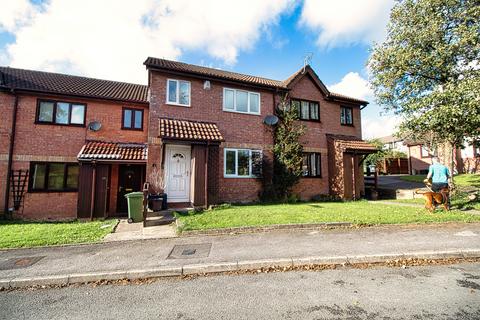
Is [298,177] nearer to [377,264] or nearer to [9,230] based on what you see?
[377,264]

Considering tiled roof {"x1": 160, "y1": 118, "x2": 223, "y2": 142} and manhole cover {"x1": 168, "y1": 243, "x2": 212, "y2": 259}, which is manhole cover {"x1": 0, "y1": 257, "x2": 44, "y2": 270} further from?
tiled roof {"x1": 160, "y1": 118, "x2": 223, "y2": 142}

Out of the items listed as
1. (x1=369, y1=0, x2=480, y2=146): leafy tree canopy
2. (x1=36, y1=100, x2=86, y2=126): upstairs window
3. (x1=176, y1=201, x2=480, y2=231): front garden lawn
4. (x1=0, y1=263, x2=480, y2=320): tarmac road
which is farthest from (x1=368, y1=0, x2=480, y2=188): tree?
(x1=36, y1=100, x2=86, y2=126): upstairs window

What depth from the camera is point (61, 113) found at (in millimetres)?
11758

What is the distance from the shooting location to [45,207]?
10961mm

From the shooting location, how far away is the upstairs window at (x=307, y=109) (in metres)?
14.4

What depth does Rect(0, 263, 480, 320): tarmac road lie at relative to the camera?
317 centimetres

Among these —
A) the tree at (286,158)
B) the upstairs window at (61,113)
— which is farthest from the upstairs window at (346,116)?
the upstairs window at (61,113)

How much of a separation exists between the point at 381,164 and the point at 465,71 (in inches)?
824

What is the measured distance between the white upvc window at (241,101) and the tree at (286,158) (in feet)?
5.81

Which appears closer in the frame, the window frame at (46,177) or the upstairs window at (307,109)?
the window frame at (46,177)

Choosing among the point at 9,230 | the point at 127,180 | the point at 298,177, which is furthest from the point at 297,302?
the point at 127,180

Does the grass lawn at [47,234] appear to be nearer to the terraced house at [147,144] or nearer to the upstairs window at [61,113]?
the terraced house at [147,144]

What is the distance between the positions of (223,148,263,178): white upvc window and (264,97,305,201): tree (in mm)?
979

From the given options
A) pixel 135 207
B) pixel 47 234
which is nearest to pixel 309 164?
pixel 135 207
